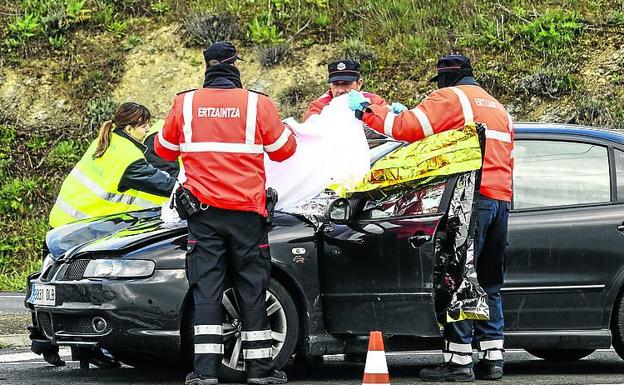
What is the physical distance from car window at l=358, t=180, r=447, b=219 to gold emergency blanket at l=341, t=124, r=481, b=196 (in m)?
0.07

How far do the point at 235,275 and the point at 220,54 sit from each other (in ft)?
4.29

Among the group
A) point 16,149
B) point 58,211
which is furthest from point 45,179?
point 58,211

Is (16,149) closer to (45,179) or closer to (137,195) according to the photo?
(45,179)

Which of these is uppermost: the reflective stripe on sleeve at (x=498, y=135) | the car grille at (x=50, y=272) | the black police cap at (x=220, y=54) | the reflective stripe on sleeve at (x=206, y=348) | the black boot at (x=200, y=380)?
the black police cap at (x=220, y=54)

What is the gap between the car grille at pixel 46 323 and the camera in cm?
820

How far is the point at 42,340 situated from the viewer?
8586 mm

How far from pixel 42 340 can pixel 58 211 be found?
1.48 metres

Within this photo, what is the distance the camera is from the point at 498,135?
842cm

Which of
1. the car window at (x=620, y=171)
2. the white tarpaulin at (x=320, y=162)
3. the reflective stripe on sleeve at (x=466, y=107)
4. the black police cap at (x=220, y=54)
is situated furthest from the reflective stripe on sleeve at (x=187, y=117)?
the car window at (x=620, y=171)

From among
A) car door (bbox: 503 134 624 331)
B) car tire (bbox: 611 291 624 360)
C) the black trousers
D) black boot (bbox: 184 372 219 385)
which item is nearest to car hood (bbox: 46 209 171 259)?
the black trousers

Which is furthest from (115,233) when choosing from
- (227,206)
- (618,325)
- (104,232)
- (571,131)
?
(618,325)

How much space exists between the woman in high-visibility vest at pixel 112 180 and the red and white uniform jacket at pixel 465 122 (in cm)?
203

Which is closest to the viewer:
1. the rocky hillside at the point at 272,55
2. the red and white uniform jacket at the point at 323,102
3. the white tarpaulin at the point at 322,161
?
the white tarpaulin at the point at 322,161

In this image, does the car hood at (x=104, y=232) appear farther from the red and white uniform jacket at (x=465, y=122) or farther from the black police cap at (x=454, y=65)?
the black police cap at (x=454, y=65)
